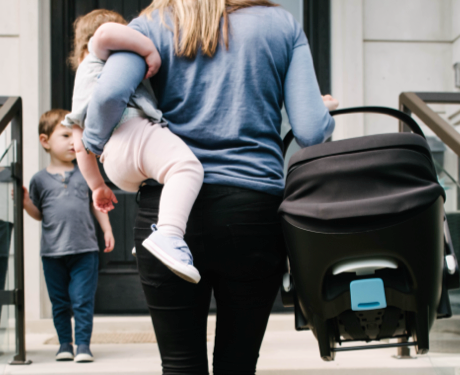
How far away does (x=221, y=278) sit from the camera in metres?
1.05

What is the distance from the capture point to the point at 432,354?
227cm

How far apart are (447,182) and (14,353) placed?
2.35 metres

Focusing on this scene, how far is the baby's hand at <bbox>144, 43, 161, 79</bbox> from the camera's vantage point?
1.00 metres

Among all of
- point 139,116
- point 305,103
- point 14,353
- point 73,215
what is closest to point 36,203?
point 73,215

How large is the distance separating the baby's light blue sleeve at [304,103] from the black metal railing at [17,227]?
5.80 feet

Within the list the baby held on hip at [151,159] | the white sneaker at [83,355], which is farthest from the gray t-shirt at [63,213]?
the baby held on hip at [151,159]

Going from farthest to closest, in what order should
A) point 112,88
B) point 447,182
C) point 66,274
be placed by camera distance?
1. point 66,274
2. point 447,182
3. point 112,88

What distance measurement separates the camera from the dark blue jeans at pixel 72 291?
8.66ft

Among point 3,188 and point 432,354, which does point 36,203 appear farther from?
point 432,354

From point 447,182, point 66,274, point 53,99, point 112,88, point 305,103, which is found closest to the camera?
point 112,88

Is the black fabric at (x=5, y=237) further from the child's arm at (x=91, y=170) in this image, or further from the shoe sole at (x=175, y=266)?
the shoe sole at (x=175, y=266)

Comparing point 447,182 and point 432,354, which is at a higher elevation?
point 447,182

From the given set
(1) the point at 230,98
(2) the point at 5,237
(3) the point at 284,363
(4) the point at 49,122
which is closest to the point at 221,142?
(1) the point at 230,98

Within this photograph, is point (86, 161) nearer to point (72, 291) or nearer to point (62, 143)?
point (72, 291)
